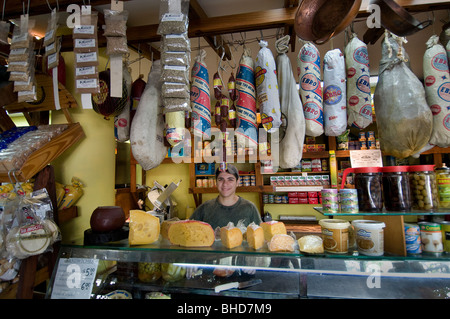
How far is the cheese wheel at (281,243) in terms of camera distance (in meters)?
1.09

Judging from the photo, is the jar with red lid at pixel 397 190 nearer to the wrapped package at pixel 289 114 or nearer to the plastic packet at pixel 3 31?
the wrapped package at pixel 289 114

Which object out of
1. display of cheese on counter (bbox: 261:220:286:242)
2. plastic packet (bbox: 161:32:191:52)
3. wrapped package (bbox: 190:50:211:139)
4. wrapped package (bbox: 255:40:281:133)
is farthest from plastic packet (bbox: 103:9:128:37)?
display of cheese on counter (bbox: 261:220:286:242)

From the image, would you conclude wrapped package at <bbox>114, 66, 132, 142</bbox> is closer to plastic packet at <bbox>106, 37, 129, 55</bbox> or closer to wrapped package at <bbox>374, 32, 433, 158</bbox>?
plastic packet at <bbox>106, 37, 129, 55</bbox>

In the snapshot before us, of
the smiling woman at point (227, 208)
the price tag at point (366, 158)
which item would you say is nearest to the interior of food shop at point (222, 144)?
the smiling woman at point (227, 208)

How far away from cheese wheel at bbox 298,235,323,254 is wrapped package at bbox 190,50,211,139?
84cm

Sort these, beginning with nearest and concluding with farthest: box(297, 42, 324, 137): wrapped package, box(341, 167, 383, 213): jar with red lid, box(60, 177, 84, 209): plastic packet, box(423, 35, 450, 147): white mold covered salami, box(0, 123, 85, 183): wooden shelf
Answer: box(341, 167, 383, 213): jar with red lid
box(0, 123, 85, 183): wooden shelf
box(423, 35, 450, 147): white mold covered salami
box(297, 42, 324, 137): wrapped package
box(60, 177, 84, 209): plastic packet

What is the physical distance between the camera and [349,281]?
3.89 ft

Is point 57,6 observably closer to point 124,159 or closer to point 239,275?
point 239,275

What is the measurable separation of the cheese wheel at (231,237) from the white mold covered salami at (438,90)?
133cm

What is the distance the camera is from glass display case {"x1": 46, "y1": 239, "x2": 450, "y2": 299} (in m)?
1.03

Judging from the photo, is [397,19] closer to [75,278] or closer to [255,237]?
[255,237]

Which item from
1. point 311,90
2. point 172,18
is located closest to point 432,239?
point 311,90

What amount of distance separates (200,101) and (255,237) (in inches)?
35.2

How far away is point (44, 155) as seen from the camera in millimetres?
1370
